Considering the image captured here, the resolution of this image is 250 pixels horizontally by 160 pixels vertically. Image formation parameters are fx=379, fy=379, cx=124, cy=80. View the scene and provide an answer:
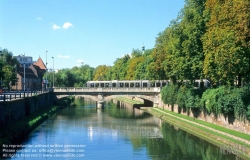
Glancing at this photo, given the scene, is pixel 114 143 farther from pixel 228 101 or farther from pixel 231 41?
pixel 231 41

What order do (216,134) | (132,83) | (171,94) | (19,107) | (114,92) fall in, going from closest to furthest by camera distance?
1. (216,134)
2. (19,107)
3. (171,94)
4. (114,92)
5. (132,83)

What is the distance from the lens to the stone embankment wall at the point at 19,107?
4088cm

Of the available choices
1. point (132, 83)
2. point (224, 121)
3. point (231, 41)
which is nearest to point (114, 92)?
point (132, 83)

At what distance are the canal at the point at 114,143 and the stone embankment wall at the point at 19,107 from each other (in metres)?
3.13

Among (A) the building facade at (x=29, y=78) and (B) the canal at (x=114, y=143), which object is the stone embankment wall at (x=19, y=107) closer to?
(B) the canal at (x=114, y=143)

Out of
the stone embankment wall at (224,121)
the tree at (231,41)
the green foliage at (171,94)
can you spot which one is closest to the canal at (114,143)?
the stone embankment wall at (224,121)

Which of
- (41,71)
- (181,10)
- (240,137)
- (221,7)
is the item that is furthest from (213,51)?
(41,71)

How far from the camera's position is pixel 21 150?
36.5 m

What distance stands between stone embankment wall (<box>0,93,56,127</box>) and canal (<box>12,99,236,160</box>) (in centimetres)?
313

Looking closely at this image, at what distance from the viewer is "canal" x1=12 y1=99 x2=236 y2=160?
116 feet

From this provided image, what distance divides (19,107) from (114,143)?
1589 centimetres

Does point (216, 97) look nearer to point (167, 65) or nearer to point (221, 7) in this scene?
point (221, 7)

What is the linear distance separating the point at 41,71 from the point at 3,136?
124 meters

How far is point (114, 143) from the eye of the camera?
139 ft
